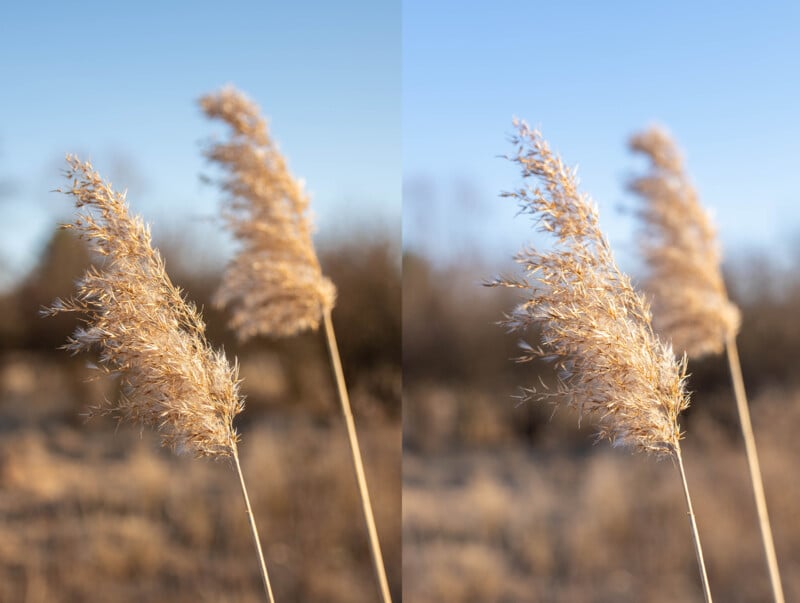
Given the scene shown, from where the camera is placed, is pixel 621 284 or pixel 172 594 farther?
pixel 172 594

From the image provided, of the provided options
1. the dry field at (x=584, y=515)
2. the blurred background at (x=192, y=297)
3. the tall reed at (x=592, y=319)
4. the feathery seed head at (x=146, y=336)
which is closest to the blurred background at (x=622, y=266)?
the dry field at (x=584, y=515)

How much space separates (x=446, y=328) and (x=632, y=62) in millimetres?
794

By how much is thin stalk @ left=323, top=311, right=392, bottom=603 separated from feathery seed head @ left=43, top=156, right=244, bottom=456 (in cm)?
45

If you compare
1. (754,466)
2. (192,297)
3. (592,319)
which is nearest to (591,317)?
(592,319)

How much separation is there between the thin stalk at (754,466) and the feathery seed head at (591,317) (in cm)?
29

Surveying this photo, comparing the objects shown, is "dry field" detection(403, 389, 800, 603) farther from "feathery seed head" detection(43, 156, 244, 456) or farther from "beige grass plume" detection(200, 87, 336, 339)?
"feathery seed head" detection(43, 156, 244, 456)

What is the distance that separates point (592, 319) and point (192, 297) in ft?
2.86

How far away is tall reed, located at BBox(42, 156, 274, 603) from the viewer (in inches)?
59.1

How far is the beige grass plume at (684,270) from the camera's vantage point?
1.74 meters

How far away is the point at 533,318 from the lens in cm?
147

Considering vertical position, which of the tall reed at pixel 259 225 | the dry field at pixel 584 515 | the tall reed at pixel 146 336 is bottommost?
the dry field at pixel 584 515

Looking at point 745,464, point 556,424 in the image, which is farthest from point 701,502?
point 556,424

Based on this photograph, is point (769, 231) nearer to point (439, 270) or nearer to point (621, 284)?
point (621, 284)

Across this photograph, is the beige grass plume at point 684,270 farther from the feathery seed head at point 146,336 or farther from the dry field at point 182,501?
the feathery seed head at point 146,336
